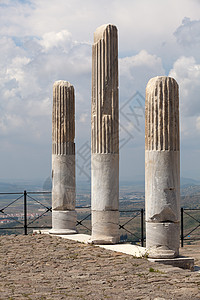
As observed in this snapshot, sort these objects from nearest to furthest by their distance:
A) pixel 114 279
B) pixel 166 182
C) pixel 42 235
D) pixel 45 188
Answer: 1. pixel 114 279
2. pixel 166 182
3. pixel 42 235
4. pixel 45 188

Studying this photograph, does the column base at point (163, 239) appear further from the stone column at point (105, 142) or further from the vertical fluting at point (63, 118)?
the vertical fluting at point (63, 118)

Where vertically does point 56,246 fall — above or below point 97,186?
below

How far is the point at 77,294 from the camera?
9102 millimetres

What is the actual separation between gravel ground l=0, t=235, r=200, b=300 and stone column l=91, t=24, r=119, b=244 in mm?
938

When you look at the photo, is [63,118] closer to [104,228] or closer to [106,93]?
[106,93]

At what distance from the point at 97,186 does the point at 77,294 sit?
252 inches

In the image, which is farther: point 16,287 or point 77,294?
point 16,287

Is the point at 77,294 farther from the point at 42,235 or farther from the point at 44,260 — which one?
the point at 42,235

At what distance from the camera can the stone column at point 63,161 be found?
18.2 meters

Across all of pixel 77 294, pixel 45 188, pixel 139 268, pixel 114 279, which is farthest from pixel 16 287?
pixel 45 188

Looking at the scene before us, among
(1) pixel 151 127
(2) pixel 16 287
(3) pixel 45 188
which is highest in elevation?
(1) pixel 151 127

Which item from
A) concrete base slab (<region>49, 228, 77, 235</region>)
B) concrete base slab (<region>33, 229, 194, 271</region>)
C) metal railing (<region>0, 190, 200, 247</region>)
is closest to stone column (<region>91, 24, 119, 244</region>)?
concrete base slab (<region>33, 229, 194, 271</region>)

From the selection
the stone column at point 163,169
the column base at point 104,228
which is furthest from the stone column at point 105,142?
the stone column at point 163,169

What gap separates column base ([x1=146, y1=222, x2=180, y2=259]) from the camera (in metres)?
12.3
